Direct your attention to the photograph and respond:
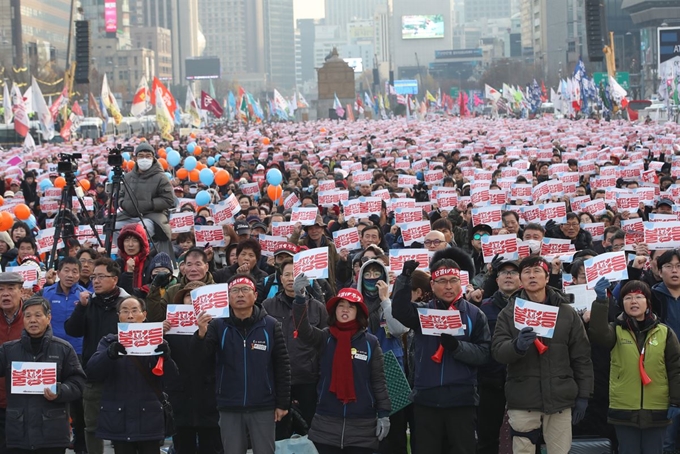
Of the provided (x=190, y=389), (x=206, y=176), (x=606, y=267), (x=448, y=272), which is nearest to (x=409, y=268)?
(x=448, y=272)

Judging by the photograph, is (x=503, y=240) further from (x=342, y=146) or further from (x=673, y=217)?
(x=342, y=146)

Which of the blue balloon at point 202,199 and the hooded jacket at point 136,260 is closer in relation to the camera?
the hooded jacket at point 136,260

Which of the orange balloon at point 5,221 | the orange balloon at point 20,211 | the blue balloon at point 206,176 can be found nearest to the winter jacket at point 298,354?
the orange balloon at point 5,221

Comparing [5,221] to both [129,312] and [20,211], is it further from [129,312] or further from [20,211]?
[129,312]

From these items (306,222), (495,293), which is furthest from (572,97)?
(495,293)

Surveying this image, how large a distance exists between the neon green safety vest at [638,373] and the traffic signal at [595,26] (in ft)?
97.5

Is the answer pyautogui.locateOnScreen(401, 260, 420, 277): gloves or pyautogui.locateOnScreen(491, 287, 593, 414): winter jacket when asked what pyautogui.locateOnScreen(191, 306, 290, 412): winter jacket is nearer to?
pyautogui.locateOnScreen(401, 260, 420, 277): gloves

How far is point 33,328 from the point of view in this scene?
7.66 meters

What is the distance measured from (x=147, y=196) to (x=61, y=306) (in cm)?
445

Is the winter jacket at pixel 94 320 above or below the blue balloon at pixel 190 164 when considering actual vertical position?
below

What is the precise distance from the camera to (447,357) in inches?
303

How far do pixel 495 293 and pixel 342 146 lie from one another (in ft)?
91.1

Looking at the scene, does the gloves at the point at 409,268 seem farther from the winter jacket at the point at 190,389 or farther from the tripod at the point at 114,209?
the tripod at the point at 114,209

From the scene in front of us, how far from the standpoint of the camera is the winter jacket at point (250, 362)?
7.62 meters
